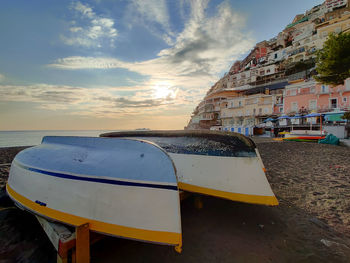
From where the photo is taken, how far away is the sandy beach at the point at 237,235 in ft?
7.20

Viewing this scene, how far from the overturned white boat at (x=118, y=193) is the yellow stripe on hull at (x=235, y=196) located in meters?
1.34

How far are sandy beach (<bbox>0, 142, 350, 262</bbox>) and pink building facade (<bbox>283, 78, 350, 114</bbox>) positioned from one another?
29685mm

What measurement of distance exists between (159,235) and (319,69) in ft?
52.3

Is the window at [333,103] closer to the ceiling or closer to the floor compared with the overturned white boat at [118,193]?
closer to the ceiling

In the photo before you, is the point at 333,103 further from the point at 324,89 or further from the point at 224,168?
the point at 224,168

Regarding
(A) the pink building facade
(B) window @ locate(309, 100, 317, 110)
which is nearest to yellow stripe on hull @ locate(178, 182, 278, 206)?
(A) the pink building facade

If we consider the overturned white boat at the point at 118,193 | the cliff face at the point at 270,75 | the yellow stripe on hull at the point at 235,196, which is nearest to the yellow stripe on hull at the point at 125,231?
the overturned white boat at the point at 118,193

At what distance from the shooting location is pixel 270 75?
159ft

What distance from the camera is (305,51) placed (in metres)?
41.7

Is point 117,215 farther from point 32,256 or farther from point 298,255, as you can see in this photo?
point 298,255

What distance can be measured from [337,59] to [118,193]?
606 inches

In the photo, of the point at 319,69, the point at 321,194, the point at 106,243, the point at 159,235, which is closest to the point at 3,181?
the point at 106,243

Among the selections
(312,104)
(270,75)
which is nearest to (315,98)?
(312,104)

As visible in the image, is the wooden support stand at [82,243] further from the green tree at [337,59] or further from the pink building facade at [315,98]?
the pink building facade at [315,98]
